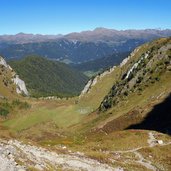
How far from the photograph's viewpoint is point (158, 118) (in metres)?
152

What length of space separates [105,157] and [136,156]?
10119 mm

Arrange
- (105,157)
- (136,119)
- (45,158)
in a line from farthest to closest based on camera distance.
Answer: (136,119) < (105,157) < (45,158)

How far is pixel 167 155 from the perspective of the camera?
77.6m

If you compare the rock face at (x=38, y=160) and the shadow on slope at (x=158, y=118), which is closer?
the rock face at (x=38, y=160)

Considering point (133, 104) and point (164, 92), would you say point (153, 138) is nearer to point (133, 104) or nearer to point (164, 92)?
point (164, 92)

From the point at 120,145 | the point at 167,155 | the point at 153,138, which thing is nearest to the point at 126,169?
the point at 167,155

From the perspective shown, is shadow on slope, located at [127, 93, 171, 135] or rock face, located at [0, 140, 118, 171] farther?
shadow on slope, located at [127, 93, 171, 135]

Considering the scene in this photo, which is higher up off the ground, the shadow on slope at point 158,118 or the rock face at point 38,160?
the rock face at point 38,160

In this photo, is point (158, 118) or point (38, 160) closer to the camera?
point (38, 160)

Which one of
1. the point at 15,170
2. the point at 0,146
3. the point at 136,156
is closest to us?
the point at 15,170

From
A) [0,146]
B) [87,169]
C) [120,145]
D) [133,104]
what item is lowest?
[133,104]

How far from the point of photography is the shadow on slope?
142363mm

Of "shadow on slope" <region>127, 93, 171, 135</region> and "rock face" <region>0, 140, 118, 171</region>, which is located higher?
"rock face" <region>0, 140, 118, 171</region>

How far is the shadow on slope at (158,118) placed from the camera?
142363 mm
